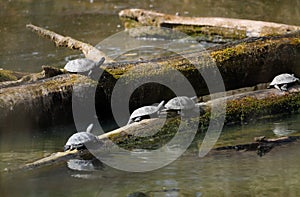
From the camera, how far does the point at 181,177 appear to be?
17.0 ft

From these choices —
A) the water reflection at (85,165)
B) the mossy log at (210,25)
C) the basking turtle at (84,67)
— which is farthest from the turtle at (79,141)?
the mossy log at (210,25)

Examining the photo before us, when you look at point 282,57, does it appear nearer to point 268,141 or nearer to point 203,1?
point 268,141

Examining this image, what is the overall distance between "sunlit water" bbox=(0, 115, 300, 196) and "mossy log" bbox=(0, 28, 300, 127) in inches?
30.0

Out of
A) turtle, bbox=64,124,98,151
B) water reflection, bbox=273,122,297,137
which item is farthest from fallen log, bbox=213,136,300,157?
turtle, bbox=64,124,98,151

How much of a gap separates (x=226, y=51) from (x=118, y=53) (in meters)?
4.10

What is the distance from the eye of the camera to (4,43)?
12562 mm

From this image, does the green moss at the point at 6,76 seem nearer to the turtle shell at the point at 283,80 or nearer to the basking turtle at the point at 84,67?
the basking turtle at the point at 84,67

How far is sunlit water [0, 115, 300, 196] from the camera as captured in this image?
191 inches

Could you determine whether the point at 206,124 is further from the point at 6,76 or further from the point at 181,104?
the point at 6,76

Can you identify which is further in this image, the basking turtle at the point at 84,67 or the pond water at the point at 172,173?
the basking turtle at the point at 84,67

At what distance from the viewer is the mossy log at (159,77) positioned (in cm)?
679

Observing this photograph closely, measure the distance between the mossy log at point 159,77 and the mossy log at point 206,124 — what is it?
627 millimetres

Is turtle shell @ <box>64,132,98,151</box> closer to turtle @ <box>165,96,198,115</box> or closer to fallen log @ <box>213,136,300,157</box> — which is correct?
turtle @ <box>165,96,198,115</box>

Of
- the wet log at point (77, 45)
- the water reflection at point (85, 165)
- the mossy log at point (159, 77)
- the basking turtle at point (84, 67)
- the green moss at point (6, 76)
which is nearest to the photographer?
the water reflection at point (85, 165)
